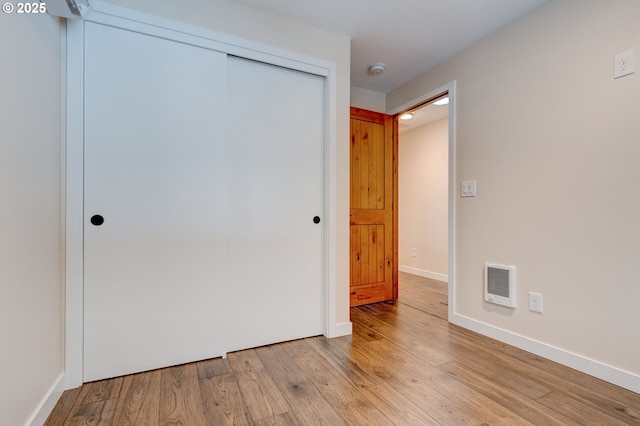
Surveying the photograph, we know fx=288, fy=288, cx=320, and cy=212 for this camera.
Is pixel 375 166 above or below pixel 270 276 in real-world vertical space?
above

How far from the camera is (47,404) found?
135 centimetres

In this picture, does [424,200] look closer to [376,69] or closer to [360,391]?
[376,69]

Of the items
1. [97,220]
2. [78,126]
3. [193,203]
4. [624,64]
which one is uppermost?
[624,64]

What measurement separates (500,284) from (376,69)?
7.26ft

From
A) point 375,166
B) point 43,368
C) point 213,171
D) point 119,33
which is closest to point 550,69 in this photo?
point 375,166

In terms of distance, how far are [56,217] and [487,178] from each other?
9.42 ft

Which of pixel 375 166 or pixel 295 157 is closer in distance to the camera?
pixel 295 157

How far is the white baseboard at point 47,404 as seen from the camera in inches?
49.0

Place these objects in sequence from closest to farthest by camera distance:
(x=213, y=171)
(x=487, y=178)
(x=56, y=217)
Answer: (x=56, y=217), (x=213, y=171), (x=487, y=178)

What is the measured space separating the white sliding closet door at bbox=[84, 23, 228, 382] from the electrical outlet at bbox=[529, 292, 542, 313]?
214 cm

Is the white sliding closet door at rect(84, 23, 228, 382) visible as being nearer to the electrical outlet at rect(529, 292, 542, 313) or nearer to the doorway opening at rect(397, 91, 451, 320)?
the electrical outlet at rect(529, 292, 542, 313)

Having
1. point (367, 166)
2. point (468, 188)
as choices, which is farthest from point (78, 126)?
point (468, 188)

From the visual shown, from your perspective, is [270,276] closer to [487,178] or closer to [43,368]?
[43,368]

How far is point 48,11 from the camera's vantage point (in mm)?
1405
